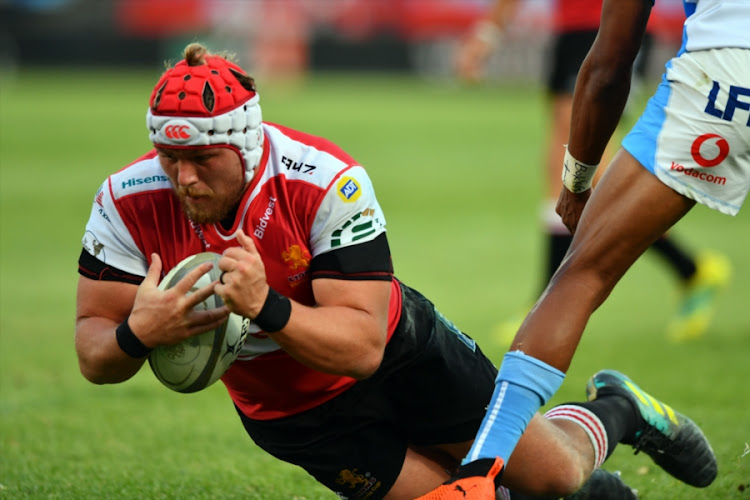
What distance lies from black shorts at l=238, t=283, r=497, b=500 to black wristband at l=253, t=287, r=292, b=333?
687mm

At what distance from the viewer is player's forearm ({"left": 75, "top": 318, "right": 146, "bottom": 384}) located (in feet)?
11.1

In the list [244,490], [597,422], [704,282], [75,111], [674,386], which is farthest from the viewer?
[75,111]

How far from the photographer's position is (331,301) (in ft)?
11.3

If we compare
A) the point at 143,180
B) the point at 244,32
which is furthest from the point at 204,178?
the point at 244,32

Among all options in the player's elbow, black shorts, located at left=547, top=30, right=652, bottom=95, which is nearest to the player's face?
the player's elbow

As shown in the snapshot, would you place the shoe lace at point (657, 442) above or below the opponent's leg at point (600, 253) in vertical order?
below

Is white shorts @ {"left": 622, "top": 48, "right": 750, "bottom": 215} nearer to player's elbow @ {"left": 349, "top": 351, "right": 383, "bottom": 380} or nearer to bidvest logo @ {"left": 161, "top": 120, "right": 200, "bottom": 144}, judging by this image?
player's elbow @ {"left": 349, "top": 351, "right": 383, "bottom": 380}

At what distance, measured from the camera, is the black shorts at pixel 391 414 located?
385 centimetres

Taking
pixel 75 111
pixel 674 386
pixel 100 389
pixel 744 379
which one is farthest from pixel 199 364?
pixel 75 111

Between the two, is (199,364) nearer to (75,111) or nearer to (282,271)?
(282,271)

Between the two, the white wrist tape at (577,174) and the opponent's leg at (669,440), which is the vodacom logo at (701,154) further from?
the opponent's leg at (669,440)

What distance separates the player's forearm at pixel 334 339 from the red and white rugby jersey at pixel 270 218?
198 millimetres

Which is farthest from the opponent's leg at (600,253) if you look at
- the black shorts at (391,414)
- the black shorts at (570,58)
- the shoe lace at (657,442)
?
the black shorts at (570,58)

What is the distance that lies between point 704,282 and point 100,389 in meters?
4.16
